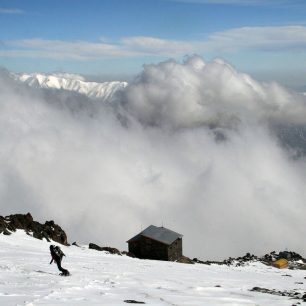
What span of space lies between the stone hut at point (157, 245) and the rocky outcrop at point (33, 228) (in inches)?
607

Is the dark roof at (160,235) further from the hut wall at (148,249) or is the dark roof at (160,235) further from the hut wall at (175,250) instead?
the hut wall at (175,250)

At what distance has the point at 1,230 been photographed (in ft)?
172

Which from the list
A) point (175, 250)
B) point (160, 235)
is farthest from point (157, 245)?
point (175, 250)

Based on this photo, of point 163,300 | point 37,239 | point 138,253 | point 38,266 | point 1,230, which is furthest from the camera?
point 138,253

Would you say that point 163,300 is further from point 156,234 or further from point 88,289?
point 156,234

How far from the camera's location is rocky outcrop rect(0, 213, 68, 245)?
5778 centimetres

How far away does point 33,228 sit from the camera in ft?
202

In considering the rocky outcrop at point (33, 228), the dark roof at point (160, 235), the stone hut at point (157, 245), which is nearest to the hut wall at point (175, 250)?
the stone hut at point (157, 245)

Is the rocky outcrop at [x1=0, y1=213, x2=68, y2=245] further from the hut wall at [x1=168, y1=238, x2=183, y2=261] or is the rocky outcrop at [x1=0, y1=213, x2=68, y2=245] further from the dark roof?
the hut wall at [x1=168, y1=238, x2=183, y2=261]

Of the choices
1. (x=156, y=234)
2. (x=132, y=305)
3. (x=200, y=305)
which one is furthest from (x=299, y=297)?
(x=156, y=234)

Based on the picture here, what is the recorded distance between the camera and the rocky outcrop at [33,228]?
2275 inches

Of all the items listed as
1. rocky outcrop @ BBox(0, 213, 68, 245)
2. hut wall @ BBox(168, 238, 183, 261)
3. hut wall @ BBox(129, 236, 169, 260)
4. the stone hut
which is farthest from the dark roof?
rocky outcrop @ BBox(0, 213, 68, 245)

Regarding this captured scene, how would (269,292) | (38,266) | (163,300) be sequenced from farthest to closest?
(38,266) < (269,292) < (163,300)

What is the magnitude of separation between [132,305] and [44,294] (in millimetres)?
3674
